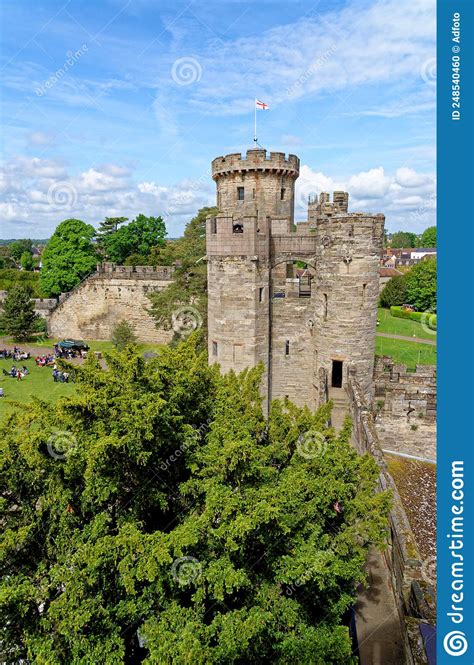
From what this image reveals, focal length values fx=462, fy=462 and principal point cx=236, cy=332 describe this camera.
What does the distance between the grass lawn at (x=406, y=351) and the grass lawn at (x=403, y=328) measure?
4.62m

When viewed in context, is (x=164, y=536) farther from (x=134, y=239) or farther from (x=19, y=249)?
(x=19, y=249)

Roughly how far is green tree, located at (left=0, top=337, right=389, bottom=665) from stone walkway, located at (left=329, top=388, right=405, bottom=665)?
177cm

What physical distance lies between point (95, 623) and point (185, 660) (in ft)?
6.43

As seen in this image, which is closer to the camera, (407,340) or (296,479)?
(296,479)

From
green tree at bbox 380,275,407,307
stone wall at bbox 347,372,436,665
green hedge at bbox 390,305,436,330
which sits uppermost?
green tree at bbox 380,275,407,307

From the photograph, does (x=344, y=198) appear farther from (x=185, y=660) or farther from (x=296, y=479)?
(x=185, y=660)

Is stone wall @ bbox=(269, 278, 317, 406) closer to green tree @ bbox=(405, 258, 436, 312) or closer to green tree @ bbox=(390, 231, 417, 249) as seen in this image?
green tree @ bbox=(405, 258, 436, 312)

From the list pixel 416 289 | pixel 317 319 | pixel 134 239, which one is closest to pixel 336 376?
pixel 317 319

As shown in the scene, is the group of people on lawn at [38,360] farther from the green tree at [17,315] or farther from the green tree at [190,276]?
the green tree at [190,276]

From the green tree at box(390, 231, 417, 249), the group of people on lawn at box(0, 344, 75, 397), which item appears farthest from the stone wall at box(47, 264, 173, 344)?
the green tree at box(390, 231, 417, 249)

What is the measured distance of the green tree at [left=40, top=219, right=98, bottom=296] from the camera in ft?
169

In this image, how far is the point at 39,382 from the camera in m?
30.9

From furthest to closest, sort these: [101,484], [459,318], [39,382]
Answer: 1. [39,382]
2. [459,318]
3. [101,484]

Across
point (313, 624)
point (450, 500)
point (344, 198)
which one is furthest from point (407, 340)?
point (313, 624)
